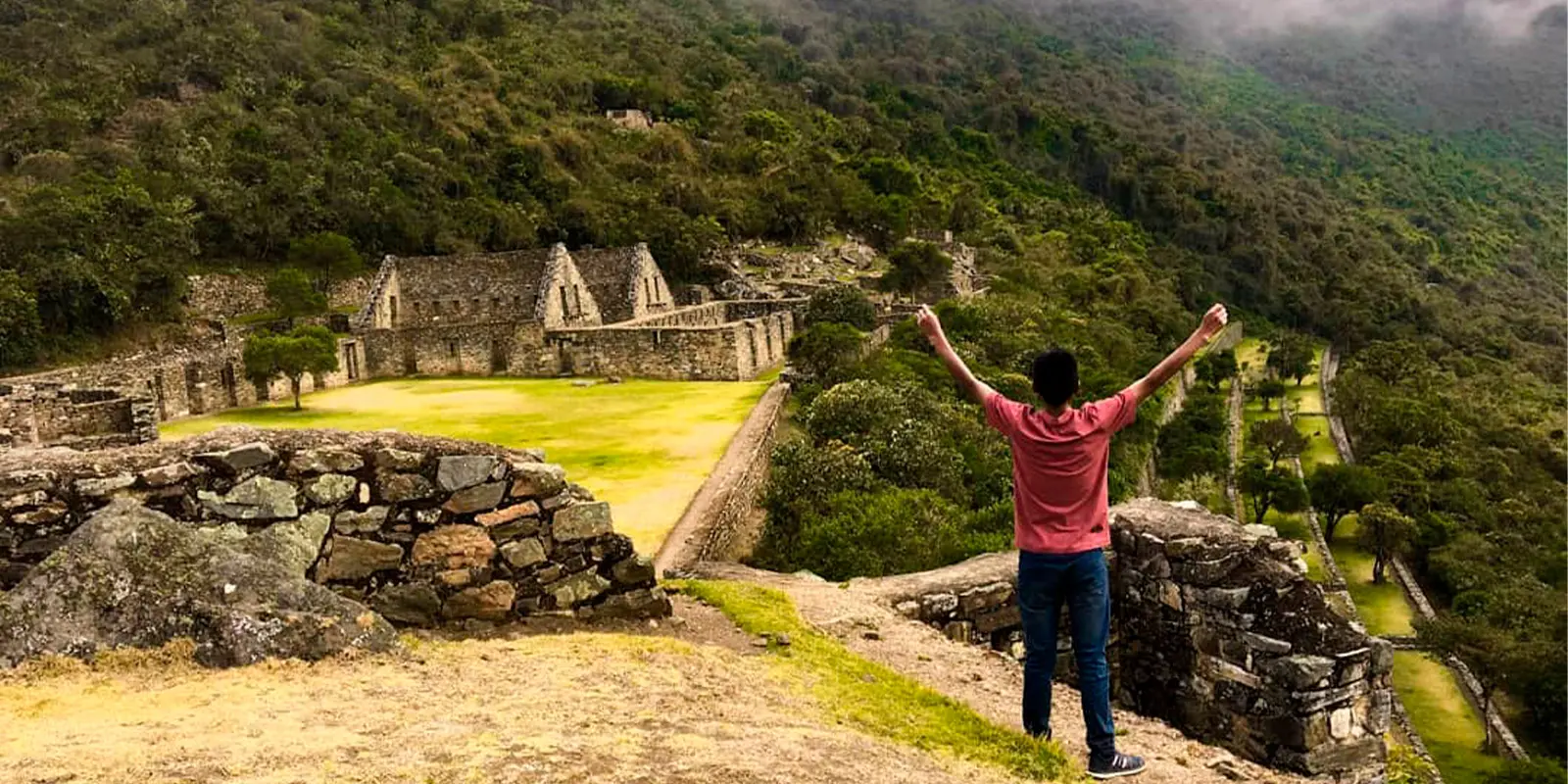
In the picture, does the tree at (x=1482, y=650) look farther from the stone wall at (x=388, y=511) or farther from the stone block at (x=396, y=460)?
the stone block at (x=396, y=460)

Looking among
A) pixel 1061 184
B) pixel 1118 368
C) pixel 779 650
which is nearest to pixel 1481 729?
pixel 1118 368

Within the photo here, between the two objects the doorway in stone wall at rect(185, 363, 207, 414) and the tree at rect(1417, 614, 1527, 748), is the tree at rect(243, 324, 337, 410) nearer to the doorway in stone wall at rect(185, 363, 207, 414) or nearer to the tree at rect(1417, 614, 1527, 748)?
the doorway in stone wall at rect(185, 363, 207, 414)

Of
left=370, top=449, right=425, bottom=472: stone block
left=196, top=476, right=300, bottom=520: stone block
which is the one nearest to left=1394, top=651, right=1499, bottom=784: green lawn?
left=370, top=449, right=425, bottom=472: stone block

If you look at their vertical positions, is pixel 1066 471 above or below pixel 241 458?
below

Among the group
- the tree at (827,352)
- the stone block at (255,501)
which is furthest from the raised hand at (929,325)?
the tree at (827,352)

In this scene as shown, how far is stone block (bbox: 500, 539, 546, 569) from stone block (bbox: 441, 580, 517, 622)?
166 millimetres

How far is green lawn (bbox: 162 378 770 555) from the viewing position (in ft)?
50.8

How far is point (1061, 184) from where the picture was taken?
370 ft

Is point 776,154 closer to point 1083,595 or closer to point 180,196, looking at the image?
point 180,196

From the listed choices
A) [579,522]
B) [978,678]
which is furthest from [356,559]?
[978,678]

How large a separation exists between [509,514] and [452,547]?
43 cm

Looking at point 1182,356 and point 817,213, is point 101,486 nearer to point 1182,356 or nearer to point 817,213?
point 1182,356

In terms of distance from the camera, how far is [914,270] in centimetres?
4722

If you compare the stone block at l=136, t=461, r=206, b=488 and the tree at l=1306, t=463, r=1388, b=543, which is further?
the tree at l=1306, t=463, r=1388, b=543
